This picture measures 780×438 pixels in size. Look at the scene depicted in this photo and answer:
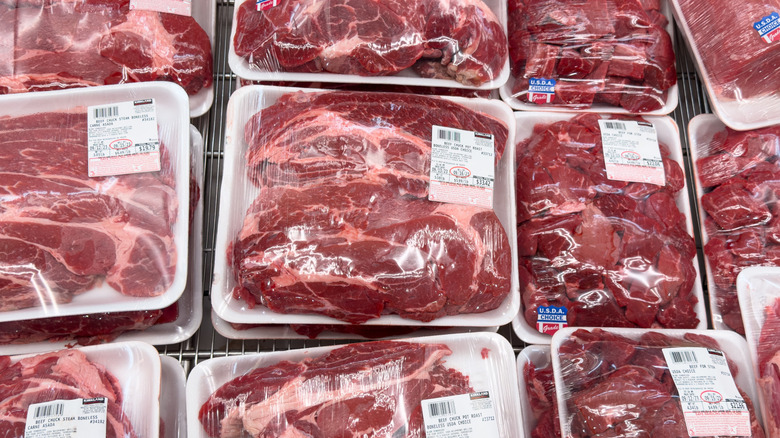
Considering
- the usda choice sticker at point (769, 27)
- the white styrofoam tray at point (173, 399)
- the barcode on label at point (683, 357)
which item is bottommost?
the white styrofoam tray at point (173, 399)

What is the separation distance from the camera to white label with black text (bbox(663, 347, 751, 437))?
73.3 inches

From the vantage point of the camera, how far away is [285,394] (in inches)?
72.9

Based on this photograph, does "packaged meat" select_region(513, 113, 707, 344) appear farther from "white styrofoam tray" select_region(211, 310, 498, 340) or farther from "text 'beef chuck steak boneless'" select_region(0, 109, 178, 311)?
"text 'beef chuck steak boneless'" select_region(0, 109, 178, 311)

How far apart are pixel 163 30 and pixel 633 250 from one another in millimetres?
2284

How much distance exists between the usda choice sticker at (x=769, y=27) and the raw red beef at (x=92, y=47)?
2553 millimetres

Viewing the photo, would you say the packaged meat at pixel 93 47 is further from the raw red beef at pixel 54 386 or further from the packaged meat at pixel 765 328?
the packaged meat at pixel 765 328

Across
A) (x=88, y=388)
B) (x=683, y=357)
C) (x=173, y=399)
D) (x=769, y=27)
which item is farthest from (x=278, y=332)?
(x=769, y=27)

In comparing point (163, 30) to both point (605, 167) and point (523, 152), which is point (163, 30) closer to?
point (523, 152)

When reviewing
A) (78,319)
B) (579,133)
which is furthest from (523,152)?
(78,319)

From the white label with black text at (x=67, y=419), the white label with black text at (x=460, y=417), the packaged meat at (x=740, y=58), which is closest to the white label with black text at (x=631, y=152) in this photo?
the packaged meat at (x=740, y=58)

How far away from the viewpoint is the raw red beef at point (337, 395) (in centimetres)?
181

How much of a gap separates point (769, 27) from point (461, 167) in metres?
1.62

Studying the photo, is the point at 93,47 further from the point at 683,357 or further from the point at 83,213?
→ the point at 683,357

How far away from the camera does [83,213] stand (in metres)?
2.07
